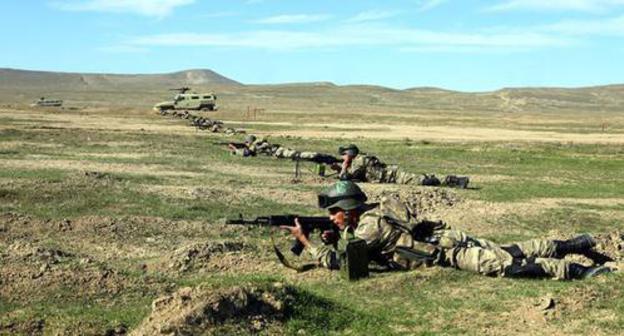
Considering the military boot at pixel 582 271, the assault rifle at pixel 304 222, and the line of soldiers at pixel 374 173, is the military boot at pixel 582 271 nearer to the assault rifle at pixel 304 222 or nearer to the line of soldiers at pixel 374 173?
the assault rifle at pixel 304 222

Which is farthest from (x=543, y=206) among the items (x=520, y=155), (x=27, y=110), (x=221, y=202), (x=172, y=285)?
(x=27, y=110)

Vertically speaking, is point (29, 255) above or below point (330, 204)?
below

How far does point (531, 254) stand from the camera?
11055mm

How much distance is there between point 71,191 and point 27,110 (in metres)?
54.7

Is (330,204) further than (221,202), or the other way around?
(221,202)

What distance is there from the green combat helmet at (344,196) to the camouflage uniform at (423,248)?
0.23 meters

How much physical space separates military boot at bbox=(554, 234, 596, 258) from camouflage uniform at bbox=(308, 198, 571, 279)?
0.78 metres

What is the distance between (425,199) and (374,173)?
12.8 feet

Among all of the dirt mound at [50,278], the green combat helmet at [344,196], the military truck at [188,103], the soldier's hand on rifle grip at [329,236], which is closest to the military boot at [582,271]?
the green combat helmet at [344,196]

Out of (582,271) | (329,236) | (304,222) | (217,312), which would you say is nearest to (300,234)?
(304,222)

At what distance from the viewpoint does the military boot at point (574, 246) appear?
11172 millimetres

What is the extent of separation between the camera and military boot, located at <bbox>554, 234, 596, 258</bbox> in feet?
36.7

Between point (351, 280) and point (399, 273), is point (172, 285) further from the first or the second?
point (399, 273)

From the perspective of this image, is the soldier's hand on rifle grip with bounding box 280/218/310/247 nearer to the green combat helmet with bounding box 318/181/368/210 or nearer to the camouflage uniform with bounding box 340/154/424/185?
the green combat helmet with bounding box 318/181/368/210
